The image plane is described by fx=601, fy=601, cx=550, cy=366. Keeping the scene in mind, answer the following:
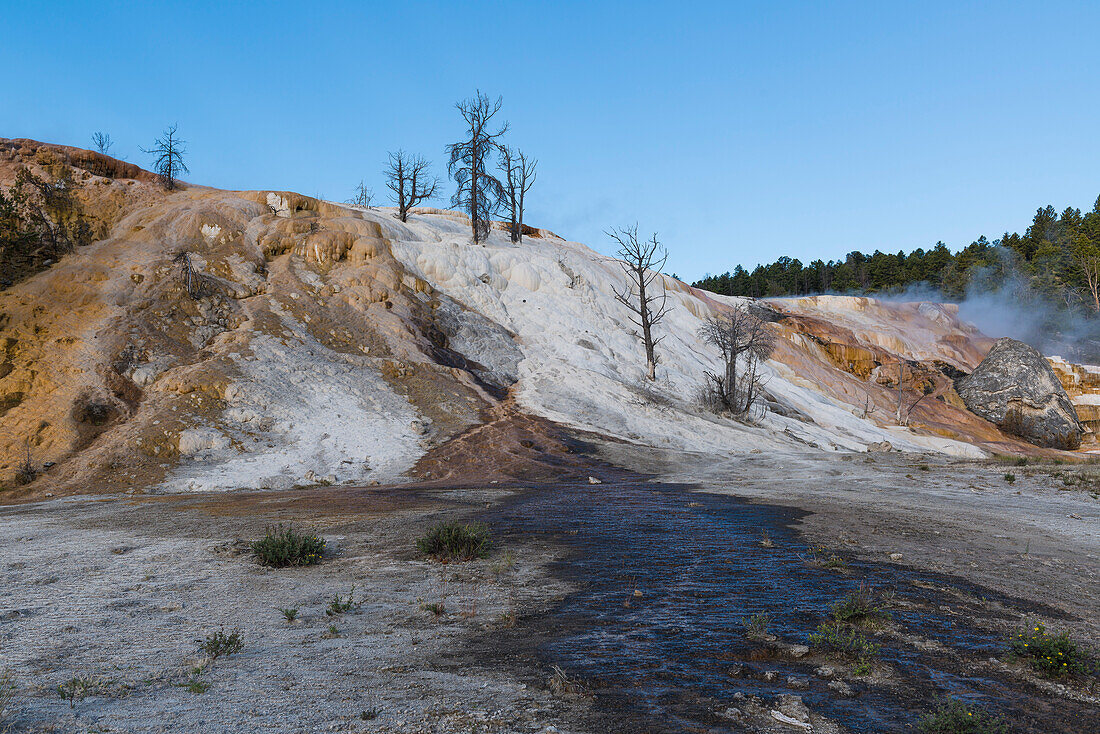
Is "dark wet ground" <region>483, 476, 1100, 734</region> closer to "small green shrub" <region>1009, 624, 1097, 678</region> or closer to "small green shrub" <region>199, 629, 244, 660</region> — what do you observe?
"small green shrub" <region>1009, 624, 1097, 678</region>

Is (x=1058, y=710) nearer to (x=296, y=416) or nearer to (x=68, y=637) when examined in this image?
(x=68, y=637)

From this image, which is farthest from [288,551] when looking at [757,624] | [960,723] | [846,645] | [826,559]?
[960,723]

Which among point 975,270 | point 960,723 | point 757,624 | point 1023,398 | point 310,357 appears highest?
point 975,270

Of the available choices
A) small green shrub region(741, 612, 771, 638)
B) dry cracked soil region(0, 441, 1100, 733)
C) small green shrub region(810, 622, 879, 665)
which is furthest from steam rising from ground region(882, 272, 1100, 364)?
small green shrub region(810, 622, 879, 665)

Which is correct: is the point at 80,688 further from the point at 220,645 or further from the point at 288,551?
the point at 288,551

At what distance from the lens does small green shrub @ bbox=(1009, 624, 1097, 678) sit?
15.5 feet

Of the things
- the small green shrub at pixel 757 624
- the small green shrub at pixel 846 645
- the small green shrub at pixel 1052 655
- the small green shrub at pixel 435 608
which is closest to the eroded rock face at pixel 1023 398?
the small green shrub at pixel 1052 655

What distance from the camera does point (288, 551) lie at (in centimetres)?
871

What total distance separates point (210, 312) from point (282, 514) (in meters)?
18.1

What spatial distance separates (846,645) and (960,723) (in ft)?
4.81

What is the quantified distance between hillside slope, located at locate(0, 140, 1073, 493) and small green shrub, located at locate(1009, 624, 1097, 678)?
18.1 meters

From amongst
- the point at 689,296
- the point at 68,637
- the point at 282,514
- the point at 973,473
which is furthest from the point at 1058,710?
the point at 689,296

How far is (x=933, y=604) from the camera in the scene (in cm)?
654

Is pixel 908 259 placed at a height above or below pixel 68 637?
above
